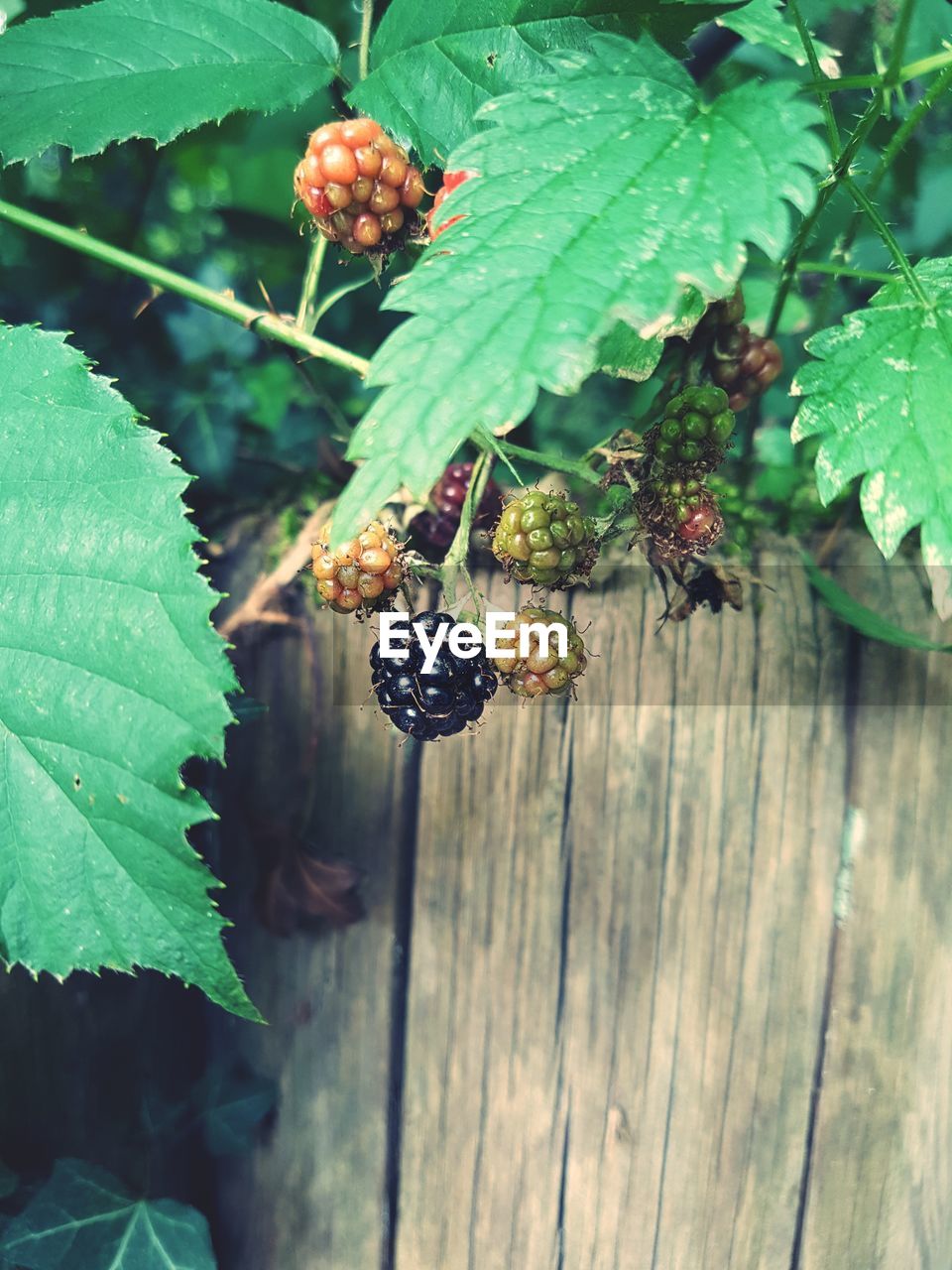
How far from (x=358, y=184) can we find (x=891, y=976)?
0.82 meters

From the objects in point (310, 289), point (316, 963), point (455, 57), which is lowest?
point (316, 963)

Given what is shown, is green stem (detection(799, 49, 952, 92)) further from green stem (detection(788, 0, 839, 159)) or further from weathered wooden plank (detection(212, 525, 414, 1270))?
weathered wooden plank (detection(212, 525, 414, 1270))

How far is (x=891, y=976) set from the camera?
3.01 feet

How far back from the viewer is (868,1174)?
0.93 m

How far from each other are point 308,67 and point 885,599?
25.8 inches

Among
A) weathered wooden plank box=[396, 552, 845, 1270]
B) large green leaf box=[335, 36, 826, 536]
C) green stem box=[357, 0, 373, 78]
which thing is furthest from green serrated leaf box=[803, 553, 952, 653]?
green stem box=[357, 0, 373, 78]

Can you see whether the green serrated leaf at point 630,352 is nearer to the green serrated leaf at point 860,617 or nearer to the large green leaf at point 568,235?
the large green leaf at point 568,235

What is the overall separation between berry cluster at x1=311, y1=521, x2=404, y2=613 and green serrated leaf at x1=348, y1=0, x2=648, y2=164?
27 centimetres

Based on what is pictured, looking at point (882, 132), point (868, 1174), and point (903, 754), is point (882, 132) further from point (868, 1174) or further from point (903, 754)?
point (868, 1174)

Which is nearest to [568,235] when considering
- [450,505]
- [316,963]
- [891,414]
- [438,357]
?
[438,357]

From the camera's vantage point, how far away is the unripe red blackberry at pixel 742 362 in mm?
697

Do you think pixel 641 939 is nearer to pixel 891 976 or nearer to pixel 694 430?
pixel 891 976

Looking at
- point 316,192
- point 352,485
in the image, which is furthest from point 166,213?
point 352,485

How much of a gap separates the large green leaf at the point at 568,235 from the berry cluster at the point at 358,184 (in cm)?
10
